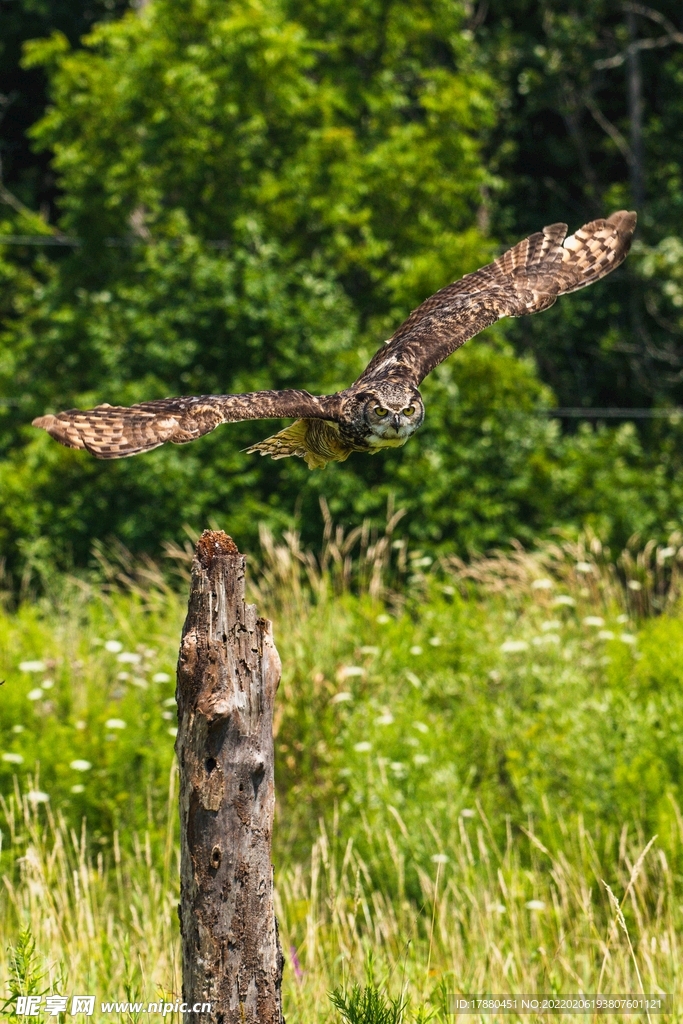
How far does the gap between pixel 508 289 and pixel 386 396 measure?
1.42 m

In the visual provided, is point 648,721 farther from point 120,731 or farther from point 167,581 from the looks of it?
point 167,581

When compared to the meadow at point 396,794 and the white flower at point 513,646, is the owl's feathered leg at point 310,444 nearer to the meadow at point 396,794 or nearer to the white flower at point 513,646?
the meadow at point 396,794

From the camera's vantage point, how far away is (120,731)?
619 cm

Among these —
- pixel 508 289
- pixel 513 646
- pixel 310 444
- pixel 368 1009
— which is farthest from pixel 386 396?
pixel 513 646

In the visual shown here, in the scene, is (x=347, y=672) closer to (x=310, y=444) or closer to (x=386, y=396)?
(x=310, y=444)

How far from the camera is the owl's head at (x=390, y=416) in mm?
4055

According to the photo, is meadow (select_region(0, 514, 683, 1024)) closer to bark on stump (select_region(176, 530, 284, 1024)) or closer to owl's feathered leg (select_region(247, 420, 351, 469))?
bark on stump (select_region(176, 530, 284, 1024))

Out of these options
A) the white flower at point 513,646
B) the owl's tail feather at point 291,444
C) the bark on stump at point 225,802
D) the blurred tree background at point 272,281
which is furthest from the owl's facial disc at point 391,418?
the blurred tree background at point 272,281

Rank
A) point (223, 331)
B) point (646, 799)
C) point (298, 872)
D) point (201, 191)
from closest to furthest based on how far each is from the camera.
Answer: point (298, 872) < point (646, 799) < point (223, 331) < point (201, 191)

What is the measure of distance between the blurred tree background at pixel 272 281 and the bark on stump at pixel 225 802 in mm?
7254

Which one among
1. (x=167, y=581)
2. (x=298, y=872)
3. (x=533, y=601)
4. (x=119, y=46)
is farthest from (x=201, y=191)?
(x=298, y=872)

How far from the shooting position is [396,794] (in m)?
5.95

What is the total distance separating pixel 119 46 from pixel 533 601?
29.7 feet

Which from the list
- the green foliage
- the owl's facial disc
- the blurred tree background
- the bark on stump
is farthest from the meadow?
the blurred tree background
